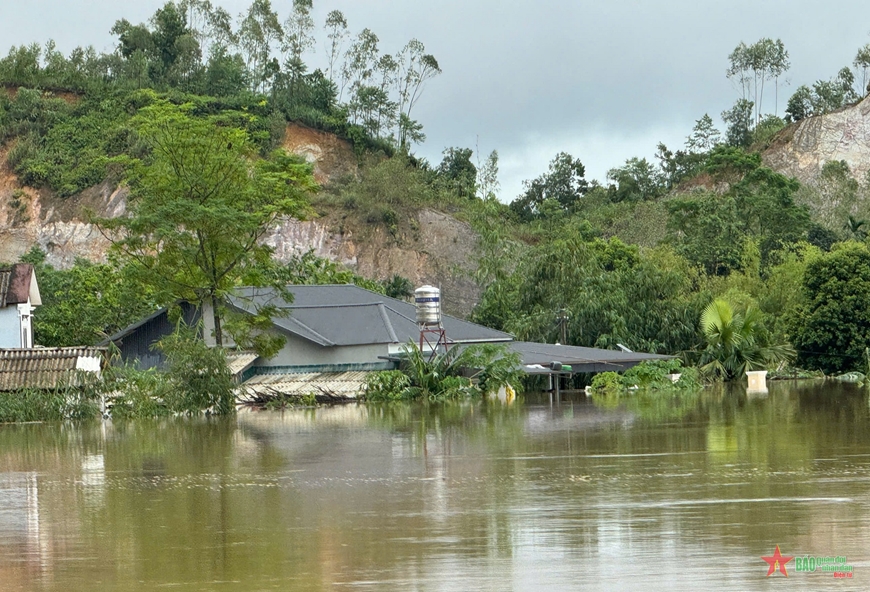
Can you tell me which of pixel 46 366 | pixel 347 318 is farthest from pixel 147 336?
pixel 46 366

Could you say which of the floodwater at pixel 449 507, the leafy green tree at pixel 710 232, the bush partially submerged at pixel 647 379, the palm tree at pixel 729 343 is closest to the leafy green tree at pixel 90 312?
the bush partially submerged at pixel 647 379

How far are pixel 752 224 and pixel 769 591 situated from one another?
52974 millimetres

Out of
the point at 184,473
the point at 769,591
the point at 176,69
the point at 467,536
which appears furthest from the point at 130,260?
the point at 176,69

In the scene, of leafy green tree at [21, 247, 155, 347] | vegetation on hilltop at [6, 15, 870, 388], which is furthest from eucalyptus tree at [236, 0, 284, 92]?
leafy green tree at [21, 247, 155, 347]

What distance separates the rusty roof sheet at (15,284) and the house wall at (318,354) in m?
9.35

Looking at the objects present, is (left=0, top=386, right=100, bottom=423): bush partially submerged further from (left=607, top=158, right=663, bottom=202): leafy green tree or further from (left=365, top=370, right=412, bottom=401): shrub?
(left=607, top=158, right=663, bottom=202): leafy green tree

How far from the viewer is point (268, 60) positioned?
258 ft

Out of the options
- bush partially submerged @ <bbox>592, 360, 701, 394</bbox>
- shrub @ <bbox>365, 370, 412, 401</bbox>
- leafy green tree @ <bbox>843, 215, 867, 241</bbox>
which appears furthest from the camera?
leafy green tree @ <bbox>843, 215, 867, 241</bbox>

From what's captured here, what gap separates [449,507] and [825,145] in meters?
68.7

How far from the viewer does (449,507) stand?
1255 centimetres

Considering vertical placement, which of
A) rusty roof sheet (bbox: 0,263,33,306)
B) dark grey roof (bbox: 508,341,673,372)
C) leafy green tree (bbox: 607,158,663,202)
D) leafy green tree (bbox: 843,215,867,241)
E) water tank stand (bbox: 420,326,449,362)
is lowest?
dark grey roof (bbox: 508,341,673,372)

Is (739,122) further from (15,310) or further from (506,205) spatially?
(15,310)

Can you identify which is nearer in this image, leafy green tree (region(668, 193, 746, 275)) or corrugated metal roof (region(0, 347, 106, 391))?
corrugated metal roof (region(0, 347, 106, 391))

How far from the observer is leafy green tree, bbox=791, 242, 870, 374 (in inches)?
1581
